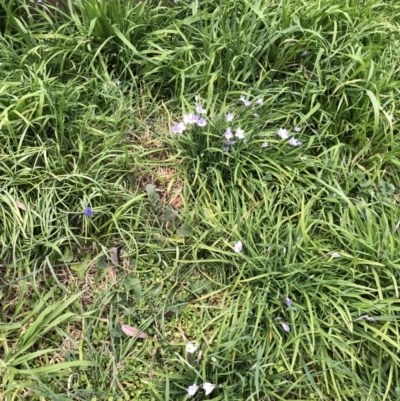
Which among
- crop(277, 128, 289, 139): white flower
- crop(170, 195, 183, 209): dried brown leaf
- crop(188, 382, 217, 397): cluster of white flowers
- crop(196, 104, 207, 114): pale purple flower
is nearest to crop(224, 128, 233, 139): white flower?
crop(196, 104, 207, 114): pale purple flower

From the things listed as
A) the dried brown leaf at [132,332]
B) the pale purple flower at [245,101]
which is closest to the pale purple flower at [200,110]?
the pale purple flower at [245,101]

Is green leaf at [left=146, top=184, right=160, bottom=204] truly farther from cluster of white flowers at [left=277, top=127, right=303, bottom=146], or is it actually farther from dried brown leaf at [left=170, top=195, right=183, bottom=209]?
cluster of white flowers at [left=277, top=127, right=303, bottom=146]

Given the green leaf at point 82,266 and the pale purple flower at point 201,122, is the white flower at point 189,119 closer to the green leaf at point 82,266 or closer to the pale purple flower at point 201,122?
the pale purple flower at point 201,122

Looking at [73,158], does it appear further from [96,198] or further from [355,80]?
[355,80]

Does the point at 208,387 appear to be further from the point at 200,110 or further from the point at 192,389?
the point at 200,110

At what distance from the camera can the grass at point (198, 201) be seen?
2039 millimetres

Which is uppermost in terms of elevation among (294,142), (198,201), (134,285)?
(294,142)

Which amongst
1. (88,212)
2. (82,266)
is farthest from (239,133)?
(82,266)

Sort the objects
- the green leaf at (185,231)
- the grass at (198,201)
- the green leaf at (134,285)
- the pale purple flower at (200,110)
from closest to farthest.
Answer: the grass at (198,201), the green leaf at (134,285), the green leaf at (185,231), the pale purple flower at (200,110)

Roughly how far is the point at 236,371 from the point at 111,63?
5.70ft

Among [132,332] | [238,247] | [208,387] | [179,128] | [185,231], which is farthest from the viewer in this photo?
[179,128]

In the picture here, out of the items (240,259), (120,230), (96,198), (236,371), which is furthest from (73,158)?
(236,371)

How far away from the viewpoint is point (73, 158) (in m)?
2.35

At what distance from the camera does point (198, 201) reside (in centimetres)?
237
